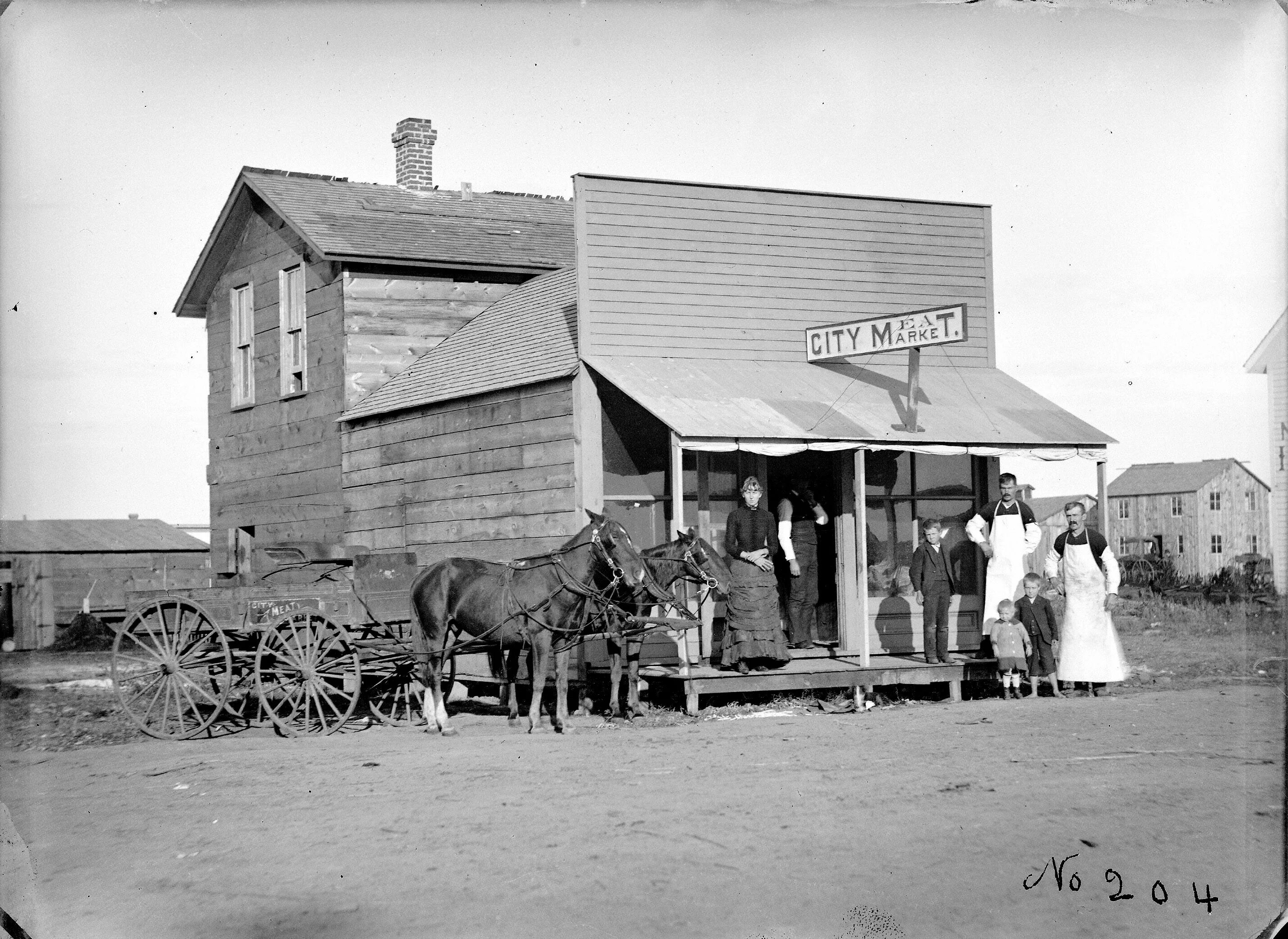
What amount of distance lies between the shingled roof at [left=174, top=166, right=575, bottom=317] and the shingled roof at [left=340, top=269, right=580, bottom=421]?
0.92 m

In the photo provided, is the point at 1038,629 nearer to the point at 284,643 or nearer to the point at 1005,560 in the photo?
the point at 1005,560

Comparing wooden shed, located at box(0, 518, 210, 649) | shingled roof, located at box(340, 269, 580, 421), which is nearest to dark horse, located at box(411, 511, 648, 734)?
shingled roof, located at box(340, 269, 580, 421)

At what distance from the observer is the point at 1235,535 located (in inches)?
2140

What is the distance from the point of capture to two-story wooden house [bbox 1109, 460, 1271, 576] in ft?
176

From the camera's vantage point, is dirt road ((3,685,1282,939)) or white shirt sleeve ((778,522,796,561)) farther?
white shirt sleeve ((778,522,796,561))

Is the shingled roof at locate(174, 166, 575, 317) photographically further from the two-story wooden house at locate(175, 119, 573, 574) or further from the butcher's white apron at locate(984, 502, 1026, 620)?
the butcher's white apron at locate(984, 502, 1026, 620)

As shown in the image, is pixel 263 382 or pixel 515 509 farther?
pixel 263 382

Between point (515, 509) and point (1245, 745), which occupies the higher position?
point (515, 509)

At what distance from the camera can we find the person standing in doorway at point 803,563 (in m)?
14.2

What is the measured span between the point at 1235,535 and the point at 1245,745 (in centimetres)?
4717

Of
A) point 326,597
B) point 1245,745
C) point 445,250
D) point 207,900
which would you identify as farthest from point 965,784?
point 445,250

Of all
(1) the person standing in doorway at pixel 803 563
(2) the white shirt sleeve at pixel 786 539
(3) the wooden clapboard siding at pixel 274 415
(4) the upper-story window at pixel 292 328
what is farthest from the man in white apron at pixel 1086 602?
(4) the upper-story window at pixel 292 328

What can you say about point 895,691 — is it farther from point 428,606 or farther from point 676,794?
point 676,794

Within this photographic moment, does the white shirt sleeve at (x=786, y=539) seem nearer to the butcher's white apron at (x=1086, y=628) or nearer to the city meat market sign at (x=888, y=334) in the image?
the city meat market sign at (x=888, y=334)
